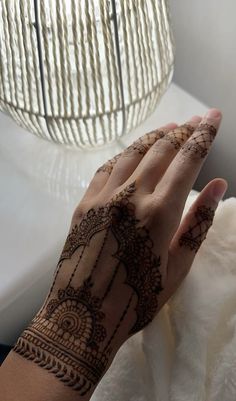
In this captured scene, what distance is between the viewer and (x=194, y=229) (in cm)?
62

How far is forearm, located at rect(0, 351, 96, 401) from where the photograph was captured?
1.77 ft

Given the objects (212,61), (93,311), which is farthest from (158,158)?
(212,61)

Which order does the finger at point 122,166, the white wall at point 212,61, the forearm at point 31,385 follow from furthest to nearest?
the white wall at point 212,61 < the finger at point 122,166 < the forearm at point 31,385

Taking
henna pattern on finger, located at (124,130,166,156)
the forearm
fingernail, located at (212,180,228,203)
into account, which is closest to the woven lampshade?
henna pattern on finger, located at (124,130,166,156)

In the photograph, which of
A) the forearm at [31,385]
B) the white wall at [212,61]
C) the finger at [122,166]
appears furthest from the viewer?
the white wall at [212,61]

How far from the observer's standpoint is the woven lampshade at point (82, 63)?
2.15 ft

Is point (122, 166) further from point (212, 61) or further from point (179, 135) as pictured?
point (212, 61)

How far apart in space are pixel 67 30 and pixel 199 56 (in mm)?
331

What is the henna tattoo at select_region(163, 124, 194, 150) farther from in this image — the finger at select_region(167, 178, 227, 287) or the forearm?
the forearm

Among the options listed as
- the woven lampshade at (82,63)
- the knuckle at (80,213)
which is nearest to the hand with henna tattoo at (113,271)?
the knuckle at (80,213)

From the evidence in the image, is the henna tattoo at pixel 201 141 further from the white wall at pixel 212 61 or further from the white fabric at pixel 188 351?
the white wall at pixel 212 61

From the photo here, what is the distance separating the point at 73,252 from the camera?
61 centimetres

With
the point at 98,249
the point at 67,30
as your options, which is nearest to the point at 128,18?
the point at 67,30

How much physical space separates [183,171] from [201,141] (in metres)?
0.04
